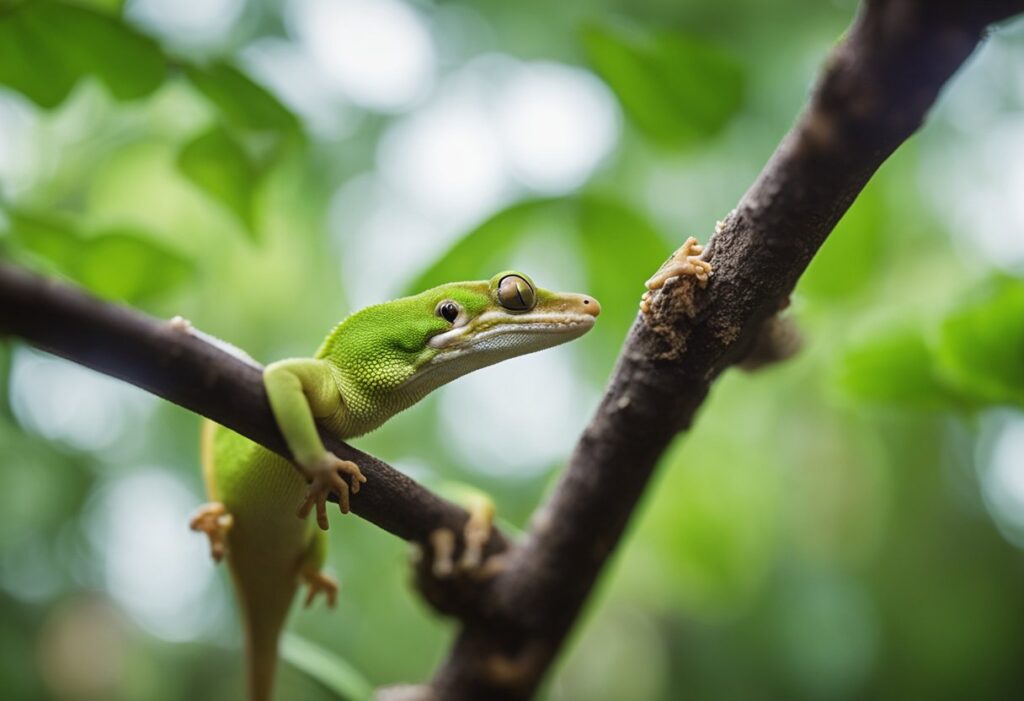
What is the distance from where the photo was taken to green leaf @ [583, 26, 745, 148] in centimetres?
138

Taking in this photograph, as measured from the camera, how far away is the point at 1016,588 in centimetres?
262

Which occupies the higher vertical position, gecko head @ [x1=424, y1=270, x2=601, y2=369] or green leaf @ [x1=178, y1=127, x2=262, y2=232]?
green leaf @ [x1=178, y1=127, x2=262, y2=232]

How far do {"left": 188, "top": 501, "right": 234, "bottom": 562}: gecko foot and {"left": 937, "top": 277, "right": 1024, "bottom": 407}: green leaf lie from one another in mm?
1020

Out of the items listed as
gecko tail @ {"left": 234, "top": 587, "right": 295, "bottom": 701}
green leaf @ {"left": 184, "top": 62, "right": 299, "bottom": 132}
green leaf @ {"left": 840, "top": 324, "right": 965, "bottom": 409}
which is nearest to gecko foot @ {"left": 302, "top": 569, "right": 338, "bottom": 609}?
gecko tail @ {"left": 234, "top": 587, "right": 295, "bottom": 701}

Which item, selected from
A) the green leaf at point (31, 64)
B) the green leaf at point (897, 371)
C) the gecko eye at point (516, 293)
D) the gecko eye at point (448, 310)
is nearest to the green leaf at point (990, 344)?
the green leaf at point (897, 371)

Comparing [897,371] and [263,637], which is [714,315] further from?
[263,637]

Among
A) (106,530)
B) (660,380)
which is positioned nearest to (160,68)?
(660,380)

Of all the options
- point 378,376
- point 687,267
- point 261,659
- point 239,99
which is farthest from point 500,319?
point 261,659

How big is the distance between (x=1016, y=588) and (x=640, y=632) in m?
1.10

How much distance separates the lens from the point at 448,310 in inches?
49.3

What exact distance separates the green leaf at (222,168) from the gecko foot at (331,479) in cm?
58

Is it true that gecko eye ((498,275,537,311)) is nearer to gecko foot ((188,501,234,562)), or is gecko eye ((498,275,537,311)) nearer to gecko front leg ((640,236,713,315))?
gecko front leg ((640,236,713,315))

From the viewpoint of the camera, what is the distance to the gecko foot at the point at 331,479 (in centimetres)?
95

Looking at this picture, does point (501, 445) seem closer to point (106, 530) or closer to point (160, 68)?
point (106, 530)
